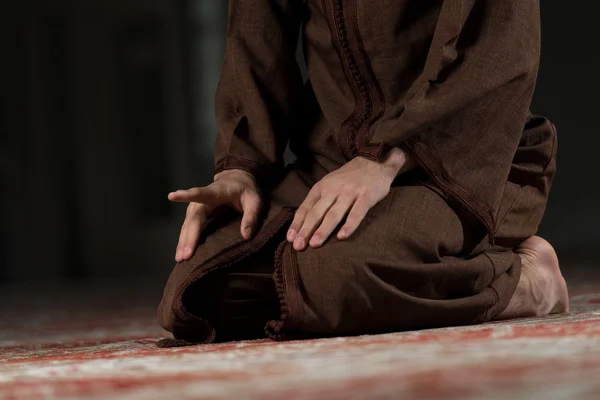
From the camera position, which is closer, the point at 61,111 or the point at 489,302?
the point at 489,302

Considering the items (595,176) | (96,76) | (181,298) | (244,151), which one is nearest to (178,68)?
(96,76)

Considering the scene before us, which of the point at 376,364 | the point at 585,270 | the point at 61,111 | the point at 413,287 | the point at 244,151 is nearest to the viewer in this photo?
the point at 376,364

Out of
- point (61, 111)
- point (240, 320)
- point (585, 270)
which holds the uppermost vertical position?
point (61, 111)

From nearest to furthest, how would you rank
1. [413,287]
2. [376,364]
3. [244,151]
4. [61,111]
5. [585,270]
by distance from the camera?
[376,364], [413,287], [244,151], [585,270], [61,111]

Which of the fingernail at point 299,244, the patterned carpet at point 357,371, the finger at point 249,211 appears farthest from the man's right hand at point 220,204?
the patterned carpet at point 357,371

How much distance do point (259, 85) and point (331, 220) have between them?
0.38 m

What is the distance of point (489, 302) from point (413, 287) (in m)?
0.14

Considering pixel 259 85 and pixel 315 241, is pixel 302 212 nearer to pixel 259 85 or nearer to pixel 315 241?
pixel 315 241

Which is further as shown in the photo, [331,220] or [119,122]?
[119,122]

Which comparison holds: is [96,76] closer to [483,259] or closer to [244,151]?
[244,151]

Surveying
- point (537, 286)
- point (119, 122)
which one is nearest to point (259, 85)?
point (537, 286)

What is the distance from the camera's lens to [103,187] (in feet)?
11.4

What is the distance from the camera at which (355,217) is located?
1.02 meters

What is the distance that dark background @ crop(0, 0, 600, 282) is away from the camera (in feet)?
11.0
